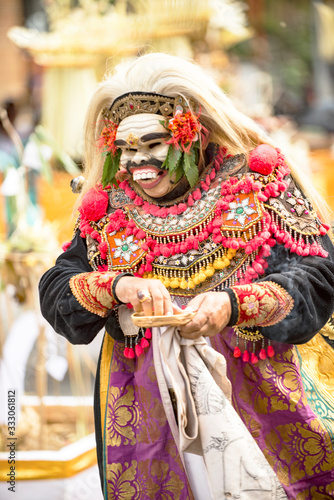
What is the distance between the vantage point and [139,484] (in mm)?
1763

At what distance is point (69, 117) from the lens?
20.1ft

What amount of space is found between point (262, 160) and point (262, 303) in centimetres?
39

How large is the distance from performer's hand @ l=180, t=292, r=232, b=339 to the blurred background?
64 centimetres

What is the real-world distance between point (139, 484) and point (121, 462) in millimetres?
75

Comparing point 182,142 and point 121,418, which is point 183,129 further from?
point 121,418

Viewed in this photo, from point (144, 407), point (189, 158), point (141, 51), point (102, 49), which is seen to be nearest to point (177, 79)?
point (189, 158)

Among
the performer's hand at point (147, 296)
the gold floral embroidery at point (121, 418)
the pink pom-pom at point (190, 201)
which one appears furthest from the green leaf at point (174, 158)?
the gold floral embroidery at point (121, 418)

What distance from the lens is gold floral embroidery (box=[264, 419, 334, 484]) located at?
66.9 inches

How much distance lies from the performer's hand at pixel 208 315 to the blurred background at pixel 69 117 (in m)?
0.64

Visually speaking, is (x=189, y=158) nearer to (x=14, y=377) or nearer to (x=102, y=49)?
(x=14, y=377)

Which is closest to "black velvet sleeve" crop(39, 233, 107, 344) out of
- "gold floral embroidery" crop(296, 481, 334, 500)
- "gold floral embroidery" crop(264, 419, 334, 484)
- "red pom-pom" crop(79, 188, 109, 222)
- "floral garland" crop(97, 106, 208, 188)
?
"red pom-pom" crop(79, 188, 109, 222)

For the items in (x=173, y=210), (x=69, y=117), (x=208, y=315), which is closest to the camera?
(x=208, y=315)

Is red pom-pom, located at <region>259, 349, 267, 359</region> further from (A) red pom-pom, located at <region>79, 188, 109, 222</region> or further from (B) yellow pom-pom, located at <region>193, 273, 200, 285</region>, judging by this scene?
(A) red pom-pom, located at <region>79, 188, 109, 222</region>

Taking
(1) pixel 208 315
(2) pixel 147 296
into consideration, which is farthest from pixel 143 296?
(1) pixel 208 315
